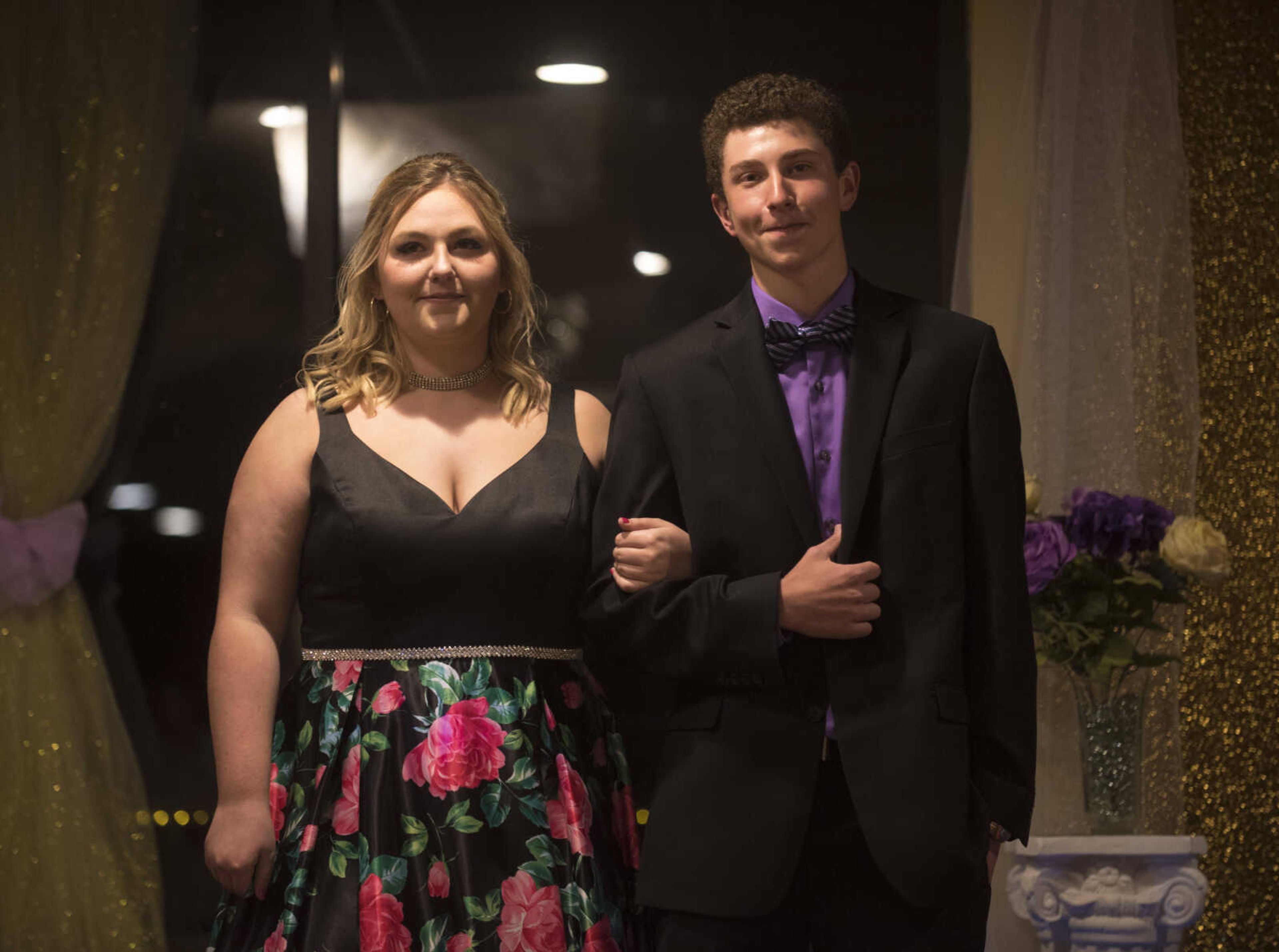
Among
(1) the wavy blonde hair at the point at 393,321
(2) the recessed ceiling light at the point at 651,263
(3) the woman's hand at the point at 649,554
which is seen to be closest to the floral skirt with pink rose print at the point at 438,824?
(3) the woman's hand at the point at 649,554

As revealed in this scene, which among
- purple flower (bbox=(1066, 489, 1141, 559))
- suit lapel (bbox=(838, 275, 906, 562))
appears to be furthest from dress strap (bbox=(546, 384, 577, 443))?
purple flower (bbox=(1066, 489, 1141, 559))

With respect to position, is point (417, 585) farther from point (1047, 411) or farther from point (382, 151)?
point (382, 151)

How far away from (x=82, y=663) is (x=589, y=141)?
5.15 ft

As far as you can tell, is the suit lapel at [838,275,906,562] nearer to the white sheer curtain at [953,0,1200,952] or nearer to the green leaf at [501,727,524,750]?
the green leaf at [501,727,524,750]

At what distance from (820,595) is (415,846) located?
0.66 metres

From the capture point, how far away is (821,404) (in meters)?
1.79

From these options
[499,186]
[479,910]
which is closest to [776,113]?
[479,910]

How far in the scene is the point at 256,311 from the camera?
10.3 ft

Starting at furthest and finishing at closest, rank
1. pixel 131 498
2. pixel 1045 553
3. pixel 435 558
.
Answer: pixel 131 498 < pixel 1045 553 < pixel 435 558

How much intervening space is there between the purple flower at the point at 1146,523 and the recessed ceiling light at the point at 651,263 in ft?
3.77

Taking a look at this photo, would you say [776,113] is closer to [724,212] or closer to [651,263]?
[724,212]

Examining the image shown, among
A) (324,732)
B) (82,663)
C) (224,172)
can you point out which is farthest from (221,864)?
(224,172)

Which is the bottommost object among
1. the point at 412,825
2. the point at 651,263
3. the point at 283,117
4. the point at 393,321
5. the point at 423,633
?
the point at 412,825

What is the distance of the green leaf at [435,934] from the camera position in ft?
6.02
